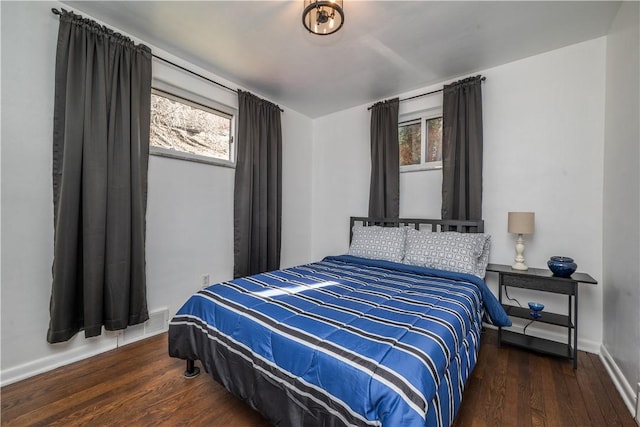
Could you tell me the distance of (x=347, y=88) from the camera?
10.0 feet

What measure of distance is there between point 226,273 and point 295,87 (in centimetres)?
225

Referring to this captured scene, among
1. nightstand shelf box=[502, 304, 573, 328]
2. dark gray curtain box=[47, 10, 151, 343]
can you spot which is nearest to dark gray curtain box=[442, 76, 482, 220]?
nightstand shelf box=[502, 304, 573, 328]

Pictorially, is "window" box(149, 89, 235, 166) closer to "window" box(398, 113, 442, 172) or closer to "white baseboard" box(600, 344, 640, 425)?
"window" box(398, 113, 442, 172)

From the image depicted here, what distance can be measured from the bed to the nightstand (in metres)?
0.27

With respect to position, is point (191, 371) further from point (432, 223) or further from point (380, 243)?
point (432, 223)

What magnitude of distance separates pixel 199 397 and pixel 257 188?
2.05 metres

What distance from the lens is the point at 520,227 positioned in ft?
7.07

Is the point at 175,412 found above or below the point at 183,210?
below

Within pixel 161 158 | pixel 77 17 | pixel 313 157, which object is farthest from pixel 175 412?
pixel 313 157

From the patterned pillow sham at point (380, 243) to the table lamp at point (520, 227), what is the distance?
88cm

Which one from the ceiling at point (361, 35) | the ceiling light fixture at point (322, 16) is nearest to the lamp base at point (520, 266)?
the ceiling at point (361, 35)

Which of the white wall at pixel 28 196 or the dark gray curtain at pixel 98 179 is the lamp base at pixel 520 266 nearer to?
the dark gray curtain at pixel 98 179

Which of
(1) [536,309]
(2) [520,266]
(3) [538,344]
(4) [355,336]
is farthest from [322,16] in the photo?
(3) [538,344]

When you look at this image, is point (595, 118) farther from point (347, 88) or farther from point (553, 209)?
point (347, 88)
